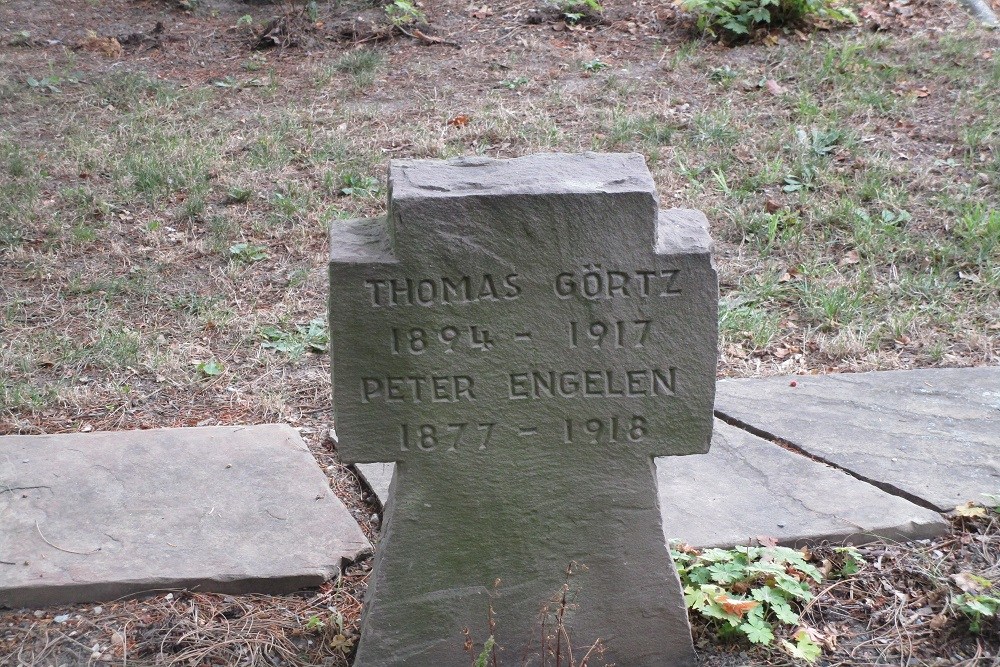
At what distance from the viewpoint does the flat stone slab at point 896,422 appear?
3221mm

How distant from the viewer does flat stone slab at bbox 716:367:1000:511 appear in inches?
127

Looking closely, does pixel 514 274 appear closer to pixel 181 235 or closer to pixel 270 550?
pixel 270 550

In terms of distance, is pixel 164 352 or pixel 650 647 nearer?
pixel 650 647

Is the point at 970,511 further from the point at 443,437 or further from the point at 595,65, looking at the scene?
the point at 595,65

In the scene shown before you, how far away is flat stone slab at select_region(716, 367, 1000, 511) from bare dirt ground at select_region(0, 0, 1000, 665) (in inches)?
10.2

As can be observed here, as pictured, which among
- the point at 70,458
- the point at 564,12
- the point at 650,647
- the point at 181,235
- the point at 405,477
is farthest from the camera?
the point at 564,12

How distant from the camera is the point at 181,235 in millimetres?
5188

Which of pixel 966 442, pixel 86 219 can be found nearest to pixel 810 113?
pixel 966 442

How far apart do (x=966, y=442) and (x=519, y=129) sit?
3.45m

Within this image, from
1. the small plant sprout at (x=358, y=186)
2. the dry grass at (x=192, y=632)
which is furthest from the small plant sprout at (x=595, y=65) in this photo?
the dry grass at (x=192, y=632)

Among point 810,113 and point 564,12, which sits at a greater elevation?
point 564,12

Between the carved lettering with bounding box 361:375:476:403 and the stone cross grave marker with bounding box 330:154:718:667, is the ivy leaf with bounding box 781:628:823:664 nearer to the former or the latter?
the stone cross grave marker with bounding box 330:154:718:667

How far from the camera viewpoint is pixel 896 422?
3.56 m

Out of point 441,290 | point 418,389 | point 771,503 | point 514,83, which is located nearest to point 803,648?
point 771,503
